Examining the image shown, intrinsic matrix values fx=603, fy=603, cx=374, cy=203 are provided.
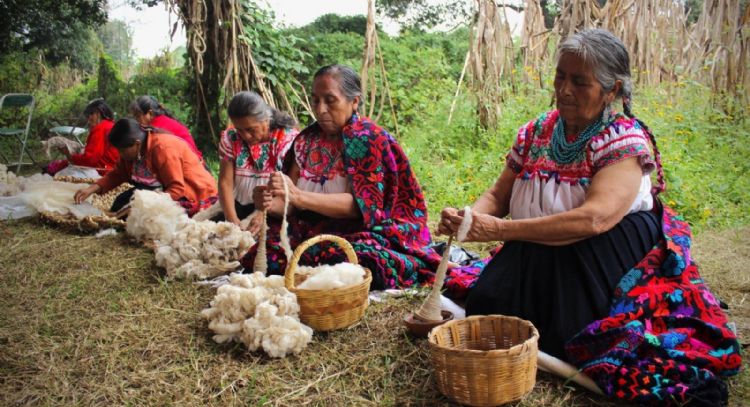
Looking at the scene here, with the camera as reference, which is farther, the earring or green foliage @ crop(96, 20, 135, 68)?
green foliage @ crop(96, 20, 135, 68)

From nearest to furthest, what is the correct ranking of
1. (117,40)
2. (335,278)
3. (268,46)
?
(335,278), (268,46), (117,40)

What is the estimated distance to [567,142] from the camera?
2.26 meters

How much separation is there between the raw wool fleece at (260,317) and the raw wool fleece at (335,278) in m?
0.12

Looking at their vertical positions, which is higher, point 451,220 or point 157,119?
point 157,119

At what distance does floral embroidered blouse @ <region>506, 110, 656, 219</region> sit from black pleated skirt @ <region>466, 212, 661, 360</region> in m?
0.12

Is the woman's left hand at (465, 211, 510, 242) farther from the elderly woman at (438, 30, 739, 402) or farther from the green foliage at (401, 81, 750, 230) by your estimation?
the green foliage at (401, 81, 750, 230)

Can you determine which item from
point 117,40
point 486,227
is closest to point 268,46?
point 486,227

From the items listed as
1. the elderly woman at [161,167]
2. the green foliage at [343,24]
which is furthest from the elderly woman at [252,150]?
the green foliage at [343,24]

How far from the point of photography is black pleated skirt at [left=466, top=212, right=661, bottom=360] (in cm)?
215

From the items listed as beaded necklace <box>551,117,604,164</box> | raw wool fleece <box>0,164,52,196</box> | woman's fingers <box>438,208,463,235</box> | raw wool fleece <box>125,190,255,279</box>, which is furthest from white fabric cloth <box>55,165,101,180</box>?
beaded necklace <box>551,117,604,164</box>

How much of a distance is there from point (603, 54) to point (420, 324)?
1211 millimetres

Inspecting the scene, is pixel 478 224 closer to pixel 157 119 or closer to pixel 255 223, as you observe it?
pixel 255 223

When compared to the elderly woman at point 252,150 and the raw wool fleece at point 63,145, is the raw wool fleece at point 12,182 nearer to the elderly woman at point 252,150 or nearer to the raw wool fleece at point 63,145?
the raw wool fleece at point 63,145

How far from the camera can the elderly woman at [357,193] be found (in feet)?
9.96
